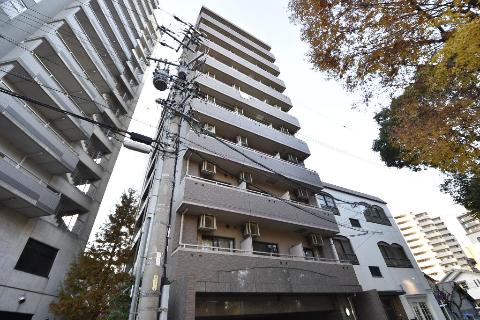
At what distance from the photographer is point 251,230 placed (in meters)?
12.8

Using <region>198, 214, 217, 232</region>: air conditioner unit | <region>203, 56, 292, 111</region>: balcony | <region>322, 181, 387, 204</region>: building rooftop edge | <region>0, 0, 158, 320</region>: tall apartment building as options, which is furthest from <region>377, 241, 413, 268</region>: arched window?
<region>0, 0, 158, 320</region>: tall apartment building

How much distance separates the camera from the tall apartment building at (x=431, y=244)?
280 ft

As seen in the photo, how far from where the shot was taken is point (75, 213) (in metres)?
18.7

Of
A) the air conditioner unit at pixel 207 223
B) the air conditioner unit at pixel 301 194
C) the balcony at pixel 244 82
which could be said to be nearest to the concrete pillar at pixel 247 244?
the air conditioner unit at pixel 207 223

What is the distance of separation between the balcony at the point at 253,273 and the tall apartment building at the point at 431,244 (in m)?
95.1

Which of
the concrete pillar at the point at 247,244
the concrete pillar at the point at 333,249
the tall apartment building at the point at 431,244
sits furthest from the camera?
the tall apartment building at the point at 431,244

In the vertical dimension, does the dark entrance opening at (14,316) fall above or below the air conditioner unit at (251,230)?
below

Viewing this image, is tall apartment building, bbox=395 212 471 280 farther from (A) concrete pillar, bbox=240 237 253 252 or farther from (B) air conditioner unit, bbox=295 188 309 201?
(A) concrete pillar, bbox=240 237 253 252

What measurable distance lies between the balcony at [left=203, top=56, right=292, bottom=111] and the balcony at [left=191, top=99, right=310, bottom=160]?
16.4 feet

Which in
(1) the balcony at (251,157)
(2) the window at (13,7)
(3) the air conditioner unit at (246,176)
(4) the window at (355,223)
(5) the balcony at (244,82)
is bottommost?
(4) the window at (355,223)

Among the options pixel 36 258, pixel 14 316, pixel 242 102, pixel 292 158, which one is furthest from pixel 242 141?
pixel 14 316

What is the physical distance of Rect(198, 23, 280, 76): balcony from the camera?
81.3 feet

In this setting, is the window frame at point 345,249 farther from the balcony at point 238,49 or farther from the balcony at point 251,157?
the balcony at point 238,49

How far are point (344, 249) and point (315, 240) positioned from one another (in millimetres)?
3363
